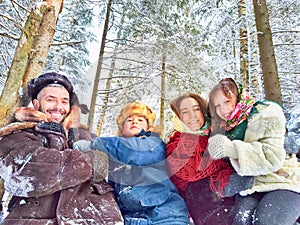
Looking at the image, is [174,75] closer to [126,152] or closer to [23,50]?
[23,50]

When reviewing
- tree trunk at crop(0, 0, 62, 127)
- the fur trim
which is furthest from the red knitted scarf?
tree trunk at crop(0, 0, 62, 127)

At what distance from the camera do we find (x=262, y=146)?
1.79 meters

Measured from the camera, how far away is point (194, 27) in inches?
283

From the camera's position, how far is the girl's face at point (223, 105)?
203 cm

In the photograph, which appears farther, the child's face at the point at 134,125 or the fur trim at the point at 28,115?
the child's face at the point at 134,125

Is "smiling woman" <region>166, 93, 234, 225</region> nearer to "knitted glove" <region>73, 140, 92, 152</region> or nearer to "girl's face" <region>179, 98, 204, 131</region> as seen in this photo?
"girl's face" <region>179, 98, 204, 131</region>

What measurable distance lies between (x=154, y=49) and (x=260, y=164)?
13.2ft

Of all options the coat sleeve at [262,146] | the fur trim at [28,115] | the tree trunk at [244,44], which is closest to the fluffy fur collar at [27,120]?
the fur trim at [28,115]

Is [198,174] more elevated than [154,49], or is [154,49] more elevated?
[154,49]

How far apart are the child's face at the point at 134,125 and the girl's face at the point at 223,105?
22.2 inches

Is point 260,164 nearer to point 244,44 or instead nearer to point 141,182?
point 141,182

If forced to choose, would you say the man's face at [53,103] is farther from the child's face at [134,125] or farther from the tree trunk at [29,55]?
the tree trunk at [29,55]

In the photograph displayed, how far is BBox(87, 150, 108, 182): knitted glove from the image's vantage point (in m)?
1.89

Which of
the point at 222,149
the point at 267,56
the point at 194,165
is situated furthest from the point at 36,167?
the point at 267,56
